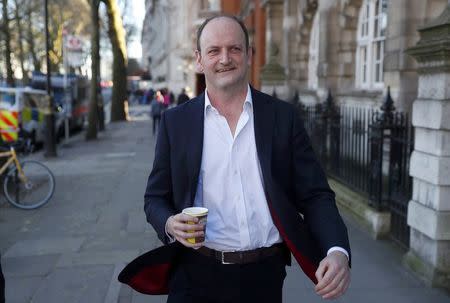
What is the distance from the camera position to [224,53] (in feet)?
7.72

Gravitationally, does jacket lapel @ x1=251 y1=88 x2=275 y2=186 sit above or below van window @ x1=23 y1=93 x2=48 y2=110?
above

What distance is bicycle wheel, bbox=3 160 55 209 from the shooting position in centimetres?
880

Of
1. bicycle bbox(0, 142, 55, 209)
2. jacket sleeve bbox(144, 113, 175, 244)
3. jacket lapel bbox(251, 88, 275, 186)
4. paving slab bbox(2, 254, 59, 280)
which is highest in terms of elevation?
jacket lapel bbox(251, 88, 275, 186)

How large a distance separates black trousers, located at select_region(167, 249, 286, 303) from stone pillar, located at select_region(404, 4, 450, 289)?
2777mm

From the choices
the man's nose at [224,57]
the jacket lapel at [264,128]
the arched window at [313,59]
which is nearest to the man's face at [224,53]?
the man's nose at [224,57]

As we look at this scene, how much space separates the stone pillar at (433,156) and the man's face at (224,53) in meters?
2.77

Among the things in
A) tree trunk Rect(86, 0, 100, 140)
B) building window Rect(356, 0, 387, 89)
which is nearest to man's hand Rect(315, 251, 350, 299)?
building window Rect(356, 0, 387, 89)

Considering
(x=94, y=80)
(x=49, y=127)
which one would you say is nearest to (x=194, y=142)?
(x=49, y=127)

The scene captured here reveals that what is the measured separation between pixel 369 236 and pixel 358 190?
1.01 meters

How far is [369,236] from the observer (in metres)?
6.65

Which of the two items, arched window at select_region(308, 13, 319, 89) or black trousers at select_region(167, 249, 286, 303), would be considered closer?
black trousers at select_region(167, 249, 286, 303)

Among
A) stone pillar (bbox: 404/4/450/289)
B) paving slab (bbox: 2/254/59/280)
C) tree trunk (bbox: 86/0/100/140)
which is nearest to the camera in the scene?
stone pillar (bbox: 404/4/450/289)

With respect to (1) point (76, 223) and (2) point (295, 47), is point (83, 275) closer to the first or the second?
(1) point (76, 223)

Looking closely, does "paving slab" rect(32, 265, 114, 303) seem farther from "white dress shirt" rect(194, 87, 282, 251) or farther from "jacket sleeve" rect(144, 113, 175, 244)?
"white dress shirt" rect(194, 87, 282, 251)
